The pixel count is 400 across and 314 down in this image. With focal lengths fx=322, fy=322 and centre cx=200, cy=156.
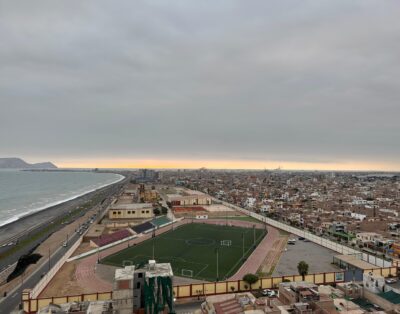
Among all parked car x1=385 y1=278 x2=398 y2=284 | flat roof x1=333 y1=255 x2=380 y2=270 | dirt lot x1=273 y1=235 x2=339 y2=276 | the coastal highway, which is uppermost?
flat roof x1=333 y1=255 x2=380 y2=270

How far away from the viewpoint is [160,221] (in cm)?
7219

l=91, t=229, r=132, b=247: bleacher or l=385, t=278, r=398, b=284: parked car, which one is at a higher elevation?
l=385, t=278, r=398, b=284: parked car

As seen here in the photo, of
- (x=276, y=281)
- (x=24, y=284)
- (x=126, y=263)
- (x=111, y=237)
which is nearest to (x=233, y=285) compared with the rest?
(x=276, y=281)

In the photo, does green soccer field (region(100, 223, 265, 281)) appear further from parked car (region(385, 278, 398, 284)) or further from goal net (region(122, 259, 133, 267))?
parked car (region(385, 278, 398, 284))

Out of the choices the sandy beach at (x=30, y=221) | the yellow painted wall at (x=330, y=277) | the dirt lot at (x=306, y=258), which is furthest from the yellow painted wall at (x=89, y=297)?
the sandy beach at (x=30, y=221)

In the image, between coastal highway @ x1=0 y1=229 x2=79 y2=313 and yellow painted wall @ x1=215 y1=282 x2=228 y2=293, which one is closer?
coastal highway @ x1=0 y1=229 x2=79 y2=313

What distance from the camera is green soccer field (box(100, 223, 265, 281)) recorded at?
4128 cm

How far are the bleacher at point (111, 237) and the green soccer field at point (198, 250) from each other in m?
4.84

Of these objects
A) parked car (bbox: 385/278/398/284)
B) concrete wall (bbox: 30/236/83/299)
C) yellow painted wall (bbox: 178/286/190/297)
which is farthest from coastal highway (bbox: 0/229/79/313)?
parked car (bbox: 385/278/398/284)

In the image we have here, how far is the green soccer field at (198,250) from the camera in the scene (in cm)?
4128

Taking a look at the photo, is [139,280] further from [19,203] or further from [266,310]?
[19,203]

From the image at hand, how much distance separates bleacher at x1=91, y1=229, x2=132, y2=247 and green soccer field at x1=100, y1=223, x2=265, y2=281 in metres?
4.84

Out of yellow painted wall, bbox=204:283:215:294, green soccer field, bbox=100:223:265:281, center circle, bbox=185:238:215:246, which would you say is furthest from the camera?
center circle, bbox=185:238:215:246

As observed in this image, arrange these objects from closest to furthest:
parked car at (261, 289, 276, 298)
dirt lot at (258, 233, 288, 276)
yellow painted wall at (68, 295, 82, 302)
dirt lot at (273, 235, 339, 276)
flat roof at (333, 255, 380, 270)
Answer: yellow painted wall at (68, 295, 82, 302), parked car at (261, 289, 276, 298), flat roof at (333, 255, 380, 270), dirt lot at (258, 233, 288, 276), dirt lot at (273, 235, 339, 276)
